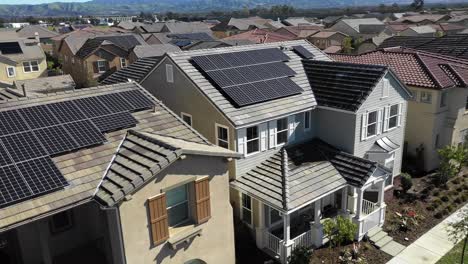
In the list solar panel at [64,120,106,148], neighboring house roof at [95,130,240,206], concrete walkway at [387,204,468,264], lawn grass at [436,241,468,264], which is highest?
solar panel at [64,120,106,148]

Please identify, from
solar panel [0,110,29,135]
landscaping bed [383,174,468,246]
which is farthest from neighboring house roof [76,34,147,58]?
landscaping bed [383,174,468,246]

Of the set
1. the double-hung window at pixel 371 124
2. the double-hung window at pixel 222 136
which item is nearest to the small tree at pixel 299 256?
the double-hung window at pixel 222 136

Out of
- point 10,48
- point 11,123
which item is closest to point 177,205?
point 11,123

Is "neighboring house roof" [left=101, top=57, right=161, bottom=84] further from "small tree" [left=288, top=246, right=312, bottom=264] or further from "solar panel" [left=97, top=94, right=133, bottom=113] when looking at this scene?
"small tree" [left=288, top=246, right=312, bottom=264]

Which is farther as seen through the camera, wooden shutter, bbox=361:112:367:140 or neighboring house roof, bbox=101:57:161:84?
neighboring house roof, bbox=101:57:161:84

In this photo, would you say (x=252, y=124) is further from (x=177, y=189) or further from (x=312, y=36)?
(x=312, y=36)
